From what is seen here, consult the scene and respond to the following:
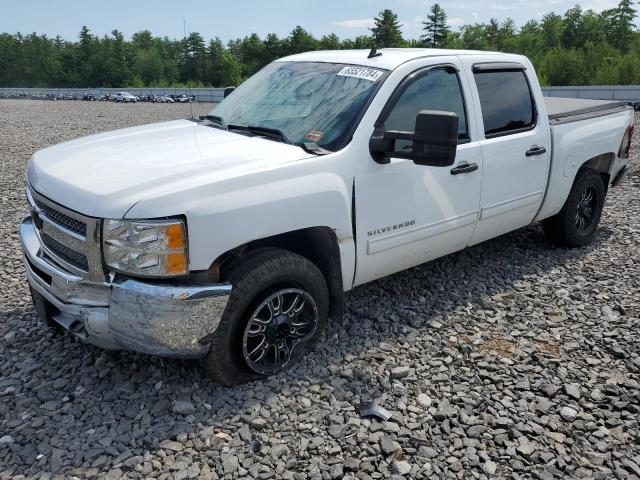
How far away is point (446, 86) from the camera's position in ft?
13.1

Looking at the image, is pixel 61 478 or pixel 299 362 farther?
pixel 299 362

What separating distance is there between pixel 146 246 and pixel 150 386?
40.3 inches

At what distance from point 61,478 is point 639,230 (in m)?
6.17

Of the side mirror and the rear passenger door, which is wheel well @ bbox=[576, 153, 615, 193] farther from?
the side mirror

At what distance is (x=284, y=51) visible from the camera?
9819cm

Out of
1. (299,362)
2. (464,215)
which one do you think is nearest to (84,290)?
(299,362)

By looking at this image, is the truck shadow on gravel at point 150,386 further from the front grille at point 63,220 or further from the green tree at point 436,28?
the green tree at point 436,28

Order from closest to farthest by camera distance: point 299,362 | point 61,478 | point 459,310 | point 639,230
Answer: point 61,478 < point 299,362 < point 459,310 < point 639,230

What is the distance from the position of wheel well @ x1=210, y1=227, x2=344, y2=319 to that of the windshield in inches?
21.5

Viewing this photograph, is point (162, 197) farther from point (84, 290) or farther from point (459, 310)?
point (459, 310)

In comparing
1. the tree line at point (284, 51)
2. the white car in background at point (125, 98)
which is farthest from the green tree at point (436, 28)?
the white car in background at point (125, 98)

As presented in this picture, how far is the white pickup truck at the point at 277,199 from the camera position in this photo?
275 cm

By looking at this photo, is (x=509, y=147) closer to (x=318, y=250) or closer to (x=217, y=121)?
(x=318, y=250)

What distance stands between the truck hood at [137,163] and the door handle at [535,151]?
221 cm
